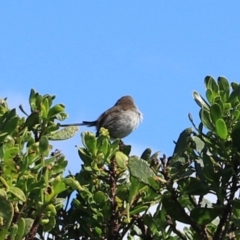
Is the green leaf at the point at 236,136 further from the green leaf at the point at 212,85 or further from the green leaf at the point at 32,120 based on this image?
the green leaf at the point at 32,120

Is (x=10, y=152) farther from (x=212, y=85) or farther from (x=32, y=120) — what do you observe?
(x=212, y=85)

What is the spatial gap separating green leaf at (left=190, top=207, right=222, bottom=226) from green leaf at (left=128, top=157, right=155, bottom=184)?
0.74 feet

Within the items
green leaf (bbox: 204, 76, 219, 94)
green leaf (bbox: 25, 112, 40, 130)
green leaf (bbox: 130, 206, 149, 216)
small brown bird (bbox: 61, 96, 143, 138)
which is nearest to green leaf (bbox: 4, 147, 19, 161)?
green leaf (bbox: 130, 206, 149, 216)

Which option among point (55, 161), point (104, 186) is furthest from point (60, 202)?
point (104, 186)

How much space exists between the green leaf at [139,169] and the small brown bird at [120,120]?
8.00m

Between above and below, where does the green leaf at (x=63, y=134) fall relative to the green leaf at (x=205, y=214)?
above

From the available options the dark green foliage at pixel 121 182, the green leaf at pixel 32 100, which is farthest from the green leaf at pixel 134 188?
the green leaf at pixel 32 100

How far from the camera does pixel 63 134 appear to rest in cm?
319

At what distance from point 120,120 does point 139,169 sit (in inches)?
325

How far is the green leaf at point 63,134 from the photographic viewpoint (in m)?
3.16

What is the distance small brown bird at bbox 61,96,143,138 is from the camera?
10.7m

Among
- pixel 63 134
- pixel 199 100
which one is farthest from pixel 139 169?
pixel 63 134

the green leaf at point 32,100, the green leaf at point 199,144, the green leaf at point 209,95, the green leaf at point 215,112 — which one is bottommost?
the green leaf at point 199,144

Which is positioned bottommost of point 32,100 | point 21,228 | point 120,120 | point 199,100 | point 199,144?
point 21,228
